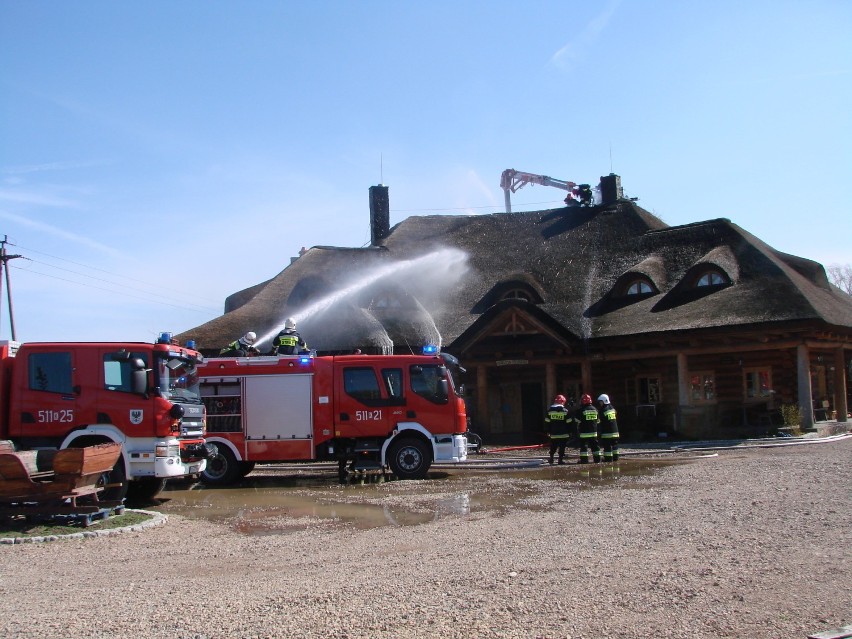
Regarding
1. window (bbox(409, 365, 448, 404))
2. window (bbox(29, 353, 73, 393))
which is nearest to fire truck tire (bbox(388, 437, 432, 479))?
window (bbox(409, 365, 448, 404))

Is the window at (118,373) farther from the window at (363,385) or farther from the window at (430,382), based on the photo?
the window at (430,382)

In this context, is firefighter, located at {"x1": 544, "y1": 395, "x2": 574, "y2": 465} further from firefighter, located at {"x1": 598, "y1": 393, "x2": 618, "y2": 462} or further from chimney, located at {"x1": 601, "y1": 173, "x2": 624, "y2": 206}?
chimney, located at {"x1": 601, "y1": 173, "x2": 624, "y2": 206}

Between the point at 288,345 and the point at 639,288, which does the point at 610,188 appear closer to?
the point at 639,288

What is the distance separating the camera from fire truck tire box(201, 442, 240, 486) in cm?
1667

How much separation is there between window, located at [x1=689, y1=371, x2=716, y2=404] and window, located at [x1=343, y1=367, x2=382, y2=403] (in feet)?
47.8

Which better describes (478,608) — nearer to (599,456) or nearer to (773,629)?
(773,629)

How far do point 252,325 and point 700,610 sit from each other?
23.8 m

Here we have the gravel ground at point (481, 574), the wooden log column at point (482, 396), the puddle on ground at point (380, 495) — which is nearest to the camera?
the gravel ground at point (481, 574)

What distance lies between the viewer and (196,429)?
46.8 ft

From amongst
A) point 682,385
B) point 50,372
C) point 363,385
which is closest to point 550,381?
point 682,385

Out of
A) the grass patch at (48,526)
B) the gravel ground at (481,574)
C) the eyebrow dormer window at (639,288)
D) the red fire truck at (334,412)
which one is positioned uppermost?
the eyebrow dormer window at (639,288)

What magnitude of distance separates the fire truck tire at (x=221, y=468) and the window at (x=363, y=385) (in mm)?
2617

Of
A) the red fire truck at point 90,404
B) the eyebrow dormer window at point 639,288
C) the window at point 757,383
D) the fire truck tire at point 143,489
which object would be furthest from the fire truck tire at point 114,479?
the window at point 757,383

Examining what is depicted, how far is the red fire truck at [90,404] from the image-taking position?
504 inches
